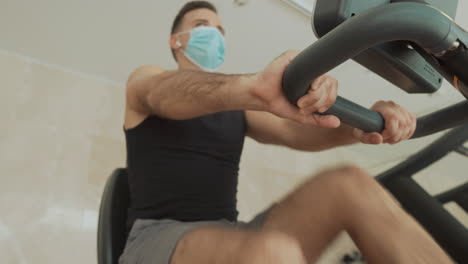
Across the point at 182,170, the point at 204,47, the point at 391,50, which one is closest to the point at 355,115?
the point at 391,50

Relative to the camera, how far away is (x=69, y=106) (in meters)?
2.40

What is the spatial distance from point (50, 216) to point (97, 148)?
47 cm

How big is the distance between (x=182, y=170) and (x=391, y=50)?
2.29ft

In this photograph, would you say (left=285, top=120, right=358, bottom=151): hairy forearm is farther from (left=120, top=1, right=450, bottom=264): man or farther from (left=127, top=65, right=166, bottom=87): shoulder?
(left=127, top=65, right=166, bottom=87): shoulder

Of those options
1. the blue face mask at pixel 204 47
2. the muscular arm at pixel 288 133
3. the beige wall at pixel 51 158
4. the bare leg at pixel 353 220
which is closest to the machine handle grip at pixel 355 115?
the bare leg at pixel 353 220

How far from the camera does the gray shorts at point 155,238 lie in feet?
2.47

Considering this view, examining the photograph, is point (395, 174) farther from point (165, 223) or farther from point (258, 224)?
point (165, 223)

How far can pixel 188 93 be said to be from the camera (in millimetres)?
855

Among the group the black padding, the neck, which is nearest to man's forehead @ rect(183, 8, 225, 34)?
the neck

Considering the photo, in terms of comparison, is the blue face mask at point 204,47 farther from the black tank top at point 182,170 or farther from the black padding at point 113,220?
the black padding at point 113,220

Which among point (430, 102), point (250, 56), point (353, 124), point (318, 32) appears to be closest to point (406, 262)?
point (353, 124)

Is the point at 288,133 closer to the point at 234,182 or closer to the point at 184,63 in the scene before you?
the point at 234,182

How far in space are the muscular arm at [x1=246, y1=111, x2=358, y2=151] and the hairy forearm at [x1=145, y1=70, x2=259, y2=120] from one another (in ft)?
1.53

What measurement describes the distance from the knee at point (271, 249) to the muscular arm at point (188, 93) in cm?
21
